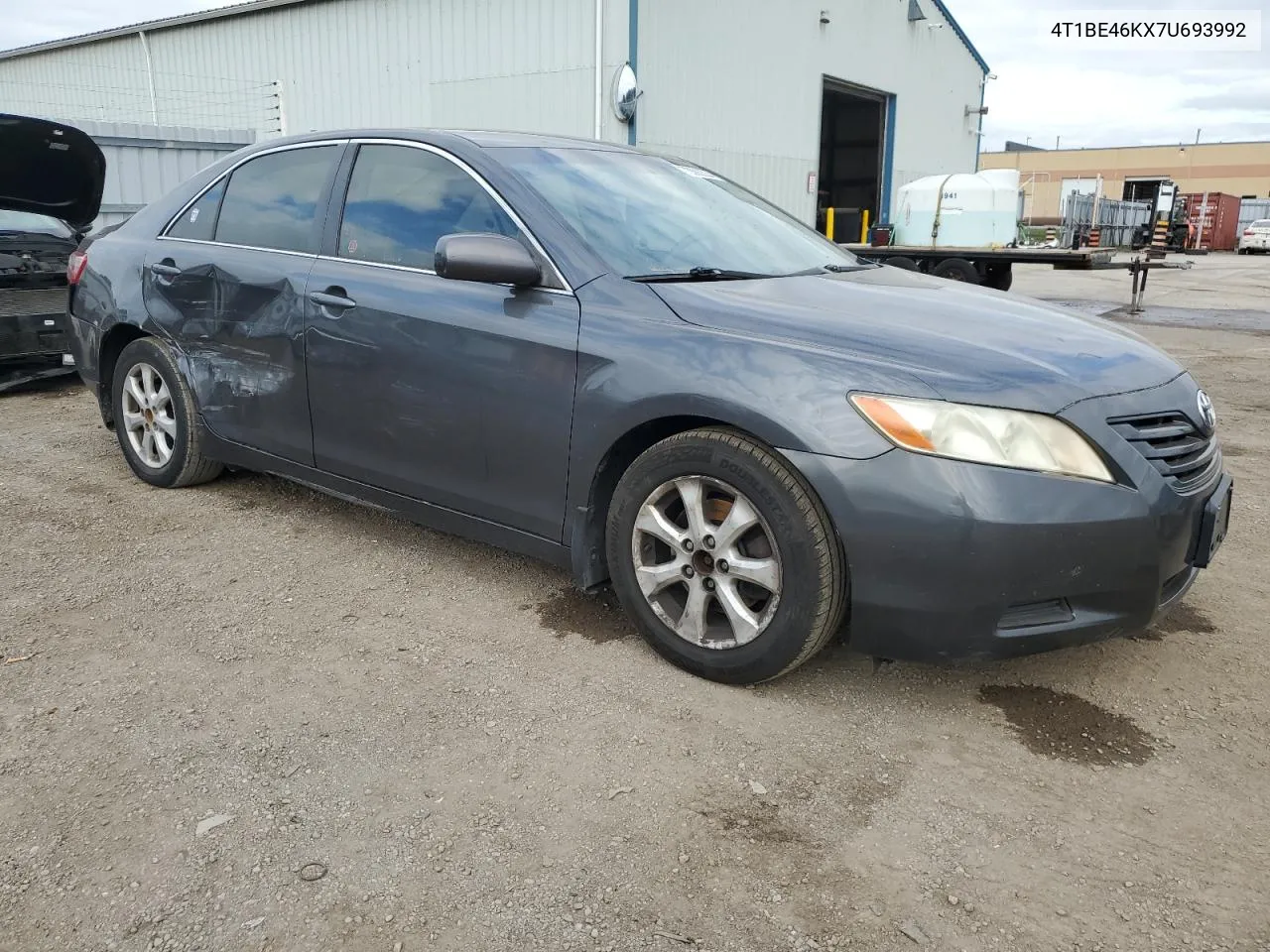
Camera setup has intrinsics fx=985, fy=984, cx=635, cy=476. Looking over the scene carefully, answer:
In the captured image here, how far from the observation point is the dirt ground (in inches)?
77.5

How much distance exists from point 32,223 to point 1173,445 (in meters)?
7.24

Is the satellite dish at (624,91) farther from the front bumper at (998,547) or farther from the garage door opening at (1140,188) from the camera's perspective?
the garage door opening at (1140,188)

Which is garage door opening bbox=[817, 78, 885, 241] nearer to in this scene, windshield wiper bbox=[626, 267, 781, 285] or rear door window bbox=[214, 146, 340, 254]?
rear door window bbox=[214, 146, 340, 254]

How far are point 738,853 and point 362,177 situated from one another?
273 centimetres

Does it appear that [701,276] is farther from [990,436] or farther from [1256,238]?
[1256,238]

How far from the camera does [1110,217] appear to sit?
31.4m

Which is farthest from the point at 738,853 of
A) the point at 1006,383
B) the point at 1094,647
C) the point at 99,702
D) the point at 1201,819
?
the point at 99,702

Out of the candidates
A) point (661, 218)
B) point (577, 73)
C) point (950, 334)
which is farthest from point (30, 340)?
point (577, 73)

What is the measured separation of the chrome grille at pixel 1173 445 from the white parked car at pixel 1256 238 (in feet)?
145

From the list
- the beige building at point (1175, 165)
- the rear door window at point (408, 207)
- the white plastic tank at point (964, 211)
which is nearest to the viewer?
the rear door window at point (408, 207)

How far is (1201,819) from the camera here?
2285 mm

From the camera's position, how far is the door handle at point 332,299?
3504 millimetres

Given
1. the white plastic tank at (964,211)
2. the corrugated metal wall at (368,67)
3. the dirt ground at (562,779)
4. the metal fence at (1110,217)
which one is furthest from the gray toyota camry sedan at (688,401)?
the metal fence at (1110,217)

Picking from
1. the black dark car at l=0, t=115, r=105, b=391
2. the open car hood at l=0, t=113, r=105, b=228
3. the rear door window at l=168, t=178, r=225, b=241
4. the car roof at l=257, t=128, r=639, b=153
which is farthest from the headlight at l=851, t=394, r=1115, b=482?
the black dark car at l=0, t=115, r=105, b=391
